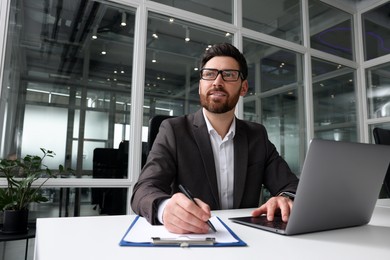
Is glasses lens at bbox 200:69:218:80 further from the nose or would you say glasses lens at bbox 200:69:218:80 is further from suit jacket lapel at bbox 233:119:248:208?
suit jacket lapel at bbox 233:119:248:208

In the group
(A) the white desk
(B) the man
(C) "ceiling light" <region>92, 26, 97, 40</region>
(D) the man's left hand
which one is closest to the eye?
(B) the man

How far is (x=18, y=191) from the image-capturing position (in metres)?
2.06

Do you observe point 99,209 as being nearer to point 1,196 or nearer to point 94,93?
point 1,196

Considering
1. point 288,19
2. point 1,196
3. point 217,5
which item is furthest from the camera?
point 288,19

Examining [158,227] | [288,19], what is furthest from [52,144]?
[288,19]

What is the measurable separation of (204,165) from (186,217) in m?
0.69

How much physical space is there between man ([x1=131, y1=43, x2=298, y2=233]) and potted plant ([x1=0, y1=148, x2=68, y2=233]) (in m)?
1.25

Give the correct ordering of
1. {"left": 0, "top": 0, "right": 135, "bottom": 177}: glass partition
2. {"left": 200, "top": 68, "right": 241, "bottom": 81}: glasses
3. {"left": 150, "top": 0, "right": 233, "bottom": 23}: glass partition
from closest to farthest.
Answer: {"left": 200, "top": 68, "right": 241, "bottom": 81}: glasses < {"left": 0, "top": 0, "right": 135, "bottom": 177}: glass partition < {"left": 150, "top": 0, "right": 233, "bottom": 23}: glass partition

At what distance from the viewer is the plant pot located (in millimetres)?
1938

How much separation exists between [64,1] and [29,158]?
5.06 feet

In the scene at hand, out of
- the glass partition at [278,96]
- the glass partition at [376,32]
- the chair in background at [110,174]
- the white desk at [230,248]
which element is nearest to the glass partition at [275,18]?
the glass partition at [278,96]

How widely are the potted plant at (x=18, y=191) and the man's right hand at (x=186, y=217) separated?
1711 millimetres

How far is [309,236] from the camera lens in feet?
2.40

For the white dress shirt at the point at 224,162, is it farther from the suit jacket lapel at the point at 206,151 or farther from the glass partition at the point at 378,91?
the glass partition at the point at 378,91
